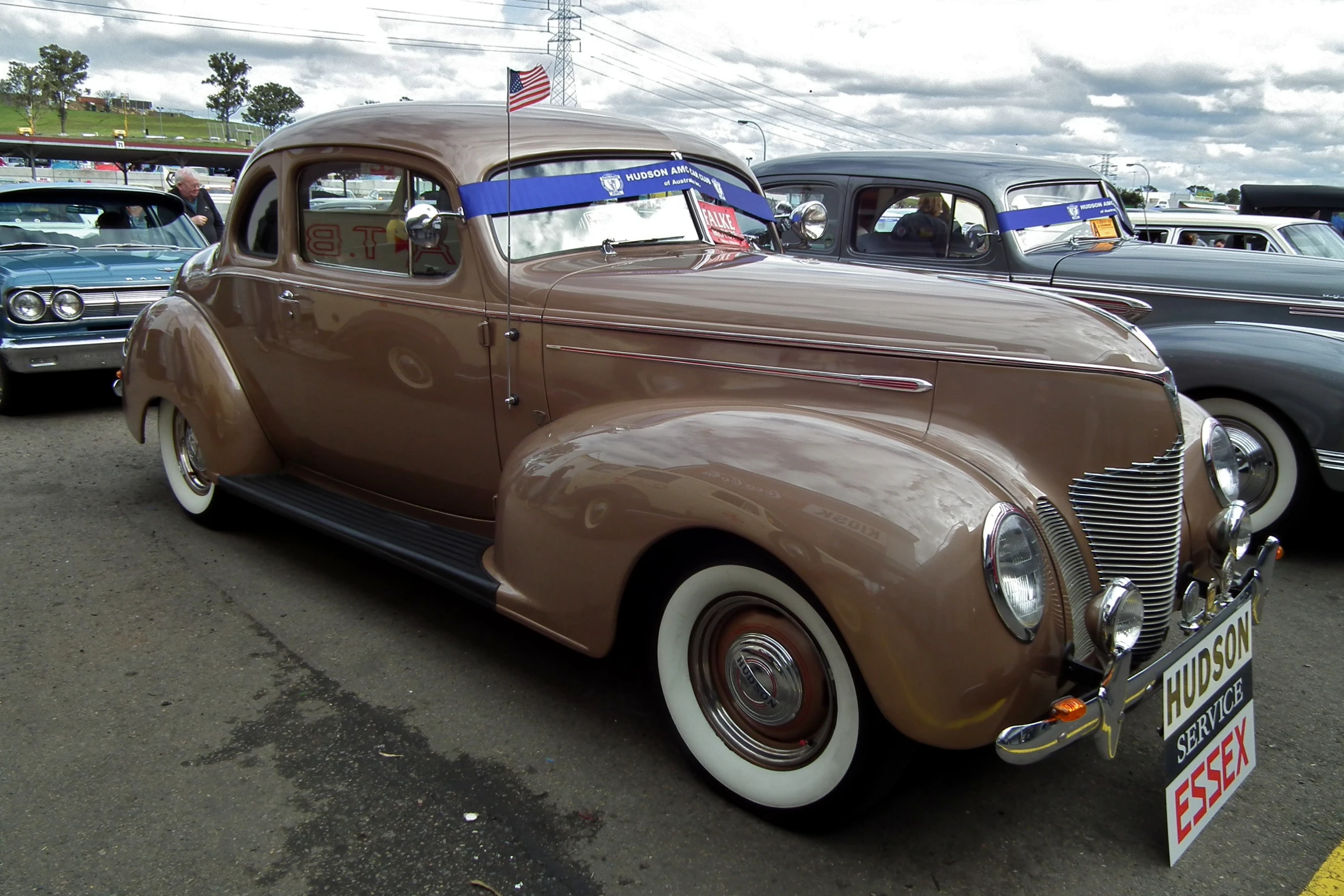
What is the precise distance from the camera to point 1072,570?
2205 mm

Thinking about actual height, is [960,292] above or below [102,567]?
above

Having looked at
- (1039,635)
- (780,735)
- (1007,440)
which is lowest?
(780,735)

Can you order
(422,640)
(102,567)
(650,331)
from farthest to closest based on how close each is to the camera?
1. (102,567)
2. (422,640)
3. (650,331)

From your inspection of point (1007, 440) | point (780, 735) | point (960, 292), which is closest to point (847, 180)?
point (960, 292)

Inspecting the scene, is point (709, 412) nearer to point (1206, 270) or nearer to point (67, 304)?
point (1206, 270)

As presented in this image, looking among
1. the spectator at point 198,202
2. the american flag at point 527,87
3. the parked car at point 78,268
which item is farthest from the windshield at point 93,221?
the american flag at point 527,87

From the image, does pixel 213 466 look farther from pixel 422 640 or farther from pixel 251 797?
pixel 251 797

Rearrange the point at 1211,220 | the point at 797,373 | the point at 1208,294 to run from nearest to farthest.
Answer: the point at 797,373 < the point at 1208,294 < the point at 1211,220

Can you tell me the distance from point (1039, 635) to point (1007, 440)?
498 millimetres

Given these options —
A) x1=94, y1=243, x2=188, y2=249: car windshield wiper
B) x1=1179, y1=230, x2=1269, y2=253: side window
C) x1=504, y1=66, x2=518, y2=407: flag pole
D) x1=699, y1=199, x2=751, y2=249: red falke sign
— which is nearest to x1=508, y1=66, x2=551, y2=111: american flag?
x1=504, y1=66, x2=518, y2=407: flag pole

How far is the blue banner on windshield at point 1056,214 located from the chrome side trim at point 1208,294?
526 mm

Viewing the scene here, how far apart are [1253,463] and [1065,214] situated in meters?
2.52

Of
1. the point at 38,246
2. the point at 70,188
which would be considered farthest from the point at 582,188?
the point at 70,188

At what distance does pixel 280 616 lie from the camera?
3.59 meters
